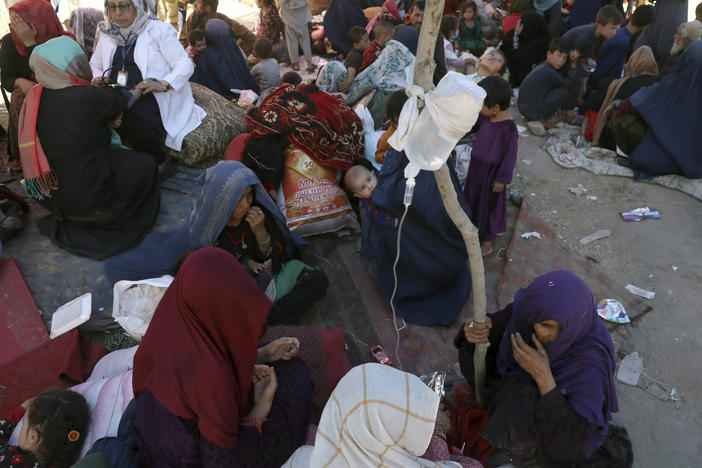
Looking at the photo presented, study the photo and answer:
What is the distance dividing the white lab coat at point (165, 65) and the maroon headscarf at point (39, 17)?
0.35 m

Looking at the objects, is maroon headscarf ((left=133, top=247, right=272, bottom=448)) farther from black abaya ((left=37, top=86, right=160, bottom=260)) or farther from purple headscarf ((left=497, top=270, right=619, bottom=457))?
black abaya ((left=37, top=86, right=160, bottom=260))

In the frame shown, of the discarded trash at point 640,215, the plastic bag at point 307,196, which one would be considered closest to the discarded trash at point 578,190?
the discarded trash at point 640,215

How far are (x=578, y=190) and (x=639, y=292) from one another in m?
1.39

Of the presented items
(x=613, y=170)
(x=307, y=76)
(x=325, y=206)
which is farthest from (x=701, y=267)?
(x=307, y=76)

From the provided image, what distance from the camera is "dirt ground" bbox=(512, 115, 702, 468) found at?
2527 mm

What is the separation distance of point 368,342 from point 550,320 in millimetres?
1315

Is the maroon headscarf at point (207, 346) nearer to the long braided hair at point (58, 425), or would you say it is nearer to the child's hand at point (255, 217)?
the long braided hair at point (58, 425)

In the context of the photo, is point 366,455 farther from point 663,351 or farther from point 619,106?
point 619,106

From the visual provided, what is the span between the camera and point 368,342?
305cm

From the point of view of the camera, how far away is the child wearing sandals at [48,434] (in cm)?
193

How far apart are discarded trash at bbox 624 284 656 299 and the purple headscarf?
149 cm

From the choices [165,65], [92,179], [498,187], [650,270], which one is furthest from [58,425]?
[650,270]

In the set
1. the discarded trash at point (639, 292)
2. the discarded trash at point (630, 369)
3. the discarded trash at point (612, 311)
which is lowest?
the discarded trash at point (630, 369)

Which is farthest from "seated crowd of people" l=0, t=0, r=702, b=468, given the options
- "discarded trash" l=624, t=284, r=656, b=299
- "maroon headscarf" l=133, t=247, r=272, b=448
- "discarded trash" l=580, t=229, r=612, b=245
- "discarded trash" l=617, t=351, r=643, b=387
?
"discarded trash" l=624, t=284, r=656, b=299
